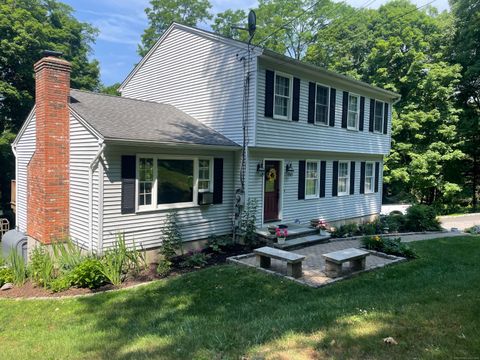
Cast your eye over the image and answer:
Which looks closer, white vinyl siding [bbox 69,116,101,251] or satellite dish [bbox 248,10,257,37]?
white vinyl siding [bbox 69,116,101,251]

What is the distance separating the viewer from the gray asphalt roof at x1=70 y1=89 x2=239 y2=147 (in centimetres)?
820

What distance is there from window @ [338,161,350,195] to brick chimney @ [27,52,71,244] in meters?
10.1

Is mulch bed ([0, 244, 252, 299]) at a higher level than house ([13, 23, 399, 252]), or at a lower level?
lower

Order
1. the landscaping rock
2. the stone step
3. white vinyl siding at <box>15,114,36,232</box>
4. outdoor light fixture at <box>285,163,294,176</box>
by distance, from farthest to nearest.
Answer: outdoor light fixture at <box>285,163,294,176</box>, white vinyl siding at <box>15,114,36,232</box>, the stone step, the landscaping rock

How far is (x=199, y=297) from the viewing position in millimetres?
5992

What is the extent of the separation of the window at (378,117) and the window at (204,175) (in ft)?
29.2

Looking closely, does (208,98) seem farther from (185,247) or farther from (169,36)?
(185,247)

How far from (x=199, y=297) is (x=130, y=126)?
490 cm

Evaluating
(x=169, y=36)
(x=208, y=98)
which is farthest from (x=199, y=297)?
(x=169, y=36)

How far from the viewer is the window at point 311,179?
41.4 feet

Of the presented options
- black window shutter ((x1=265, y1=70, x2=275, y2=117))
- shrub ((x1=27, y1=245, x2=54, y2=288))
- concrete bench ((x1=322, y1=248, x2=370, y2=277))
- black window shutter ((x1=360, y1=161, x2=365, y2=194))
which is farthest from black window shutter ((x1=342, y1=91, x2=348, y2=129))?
shrub ((x1=27, y1=245, x2=54, y2=288))

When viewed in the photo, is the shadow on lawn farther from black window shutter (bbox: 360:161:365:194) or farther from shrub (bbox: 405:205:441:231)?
black window shutter (bbox: 360:161:365:194)

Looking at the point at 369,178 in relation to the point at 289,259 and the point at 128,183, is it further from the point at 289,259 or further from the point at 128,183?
the point at 128,183

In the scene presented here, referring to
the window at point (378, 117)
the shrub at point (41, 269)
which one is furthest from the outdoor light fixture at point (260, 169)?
the window at point (378, 117)
